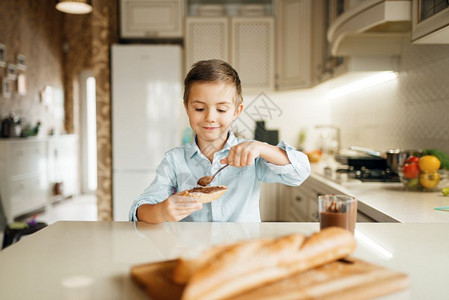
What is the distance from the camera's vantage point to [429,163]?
1631 mm

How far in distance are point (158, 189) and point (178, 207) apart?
1.07 ft

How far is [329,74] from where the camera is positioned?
9.63 feet

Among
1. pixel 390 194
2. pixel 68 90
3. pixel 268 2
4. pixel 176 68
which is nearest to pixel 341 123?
pixel 268 2

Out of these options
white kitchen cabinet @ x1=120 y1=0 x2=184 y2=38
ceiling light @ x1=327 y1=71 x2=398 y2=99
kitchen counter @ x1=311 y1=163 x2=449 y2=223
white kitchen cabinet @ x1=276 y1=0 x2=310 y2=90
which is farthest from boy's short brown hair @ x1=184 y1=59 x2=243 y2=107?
white kitchen cabinet @ x1=120 y1=0 x2=184 y2=38

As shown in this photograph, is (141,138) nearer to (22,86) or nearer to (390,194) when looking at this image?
(390,194)

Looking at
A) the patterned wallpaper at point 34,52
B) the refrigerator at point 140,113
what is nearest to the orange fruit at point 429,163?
the refrigerator at point 140,113

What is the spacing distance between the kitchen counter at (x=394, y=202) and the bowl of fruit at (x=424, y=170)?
4 cm

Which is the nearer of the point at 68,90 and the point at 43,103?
the point at 43,103

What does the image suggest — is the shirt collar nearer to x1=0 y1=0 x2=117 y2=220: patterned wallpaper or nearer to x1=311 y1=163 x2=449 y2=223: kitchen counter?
x1=311 y1=163 x2=449 y2=223: kitchen counter

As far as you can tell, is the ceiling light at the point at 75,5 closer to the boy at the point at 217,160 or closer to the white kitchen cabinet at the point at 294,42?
the white kitchen cabinet at the point at 294,42

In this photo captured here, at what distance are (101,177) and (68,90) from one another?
3.57 metres

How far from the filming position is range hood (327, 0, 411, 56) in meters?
1.78

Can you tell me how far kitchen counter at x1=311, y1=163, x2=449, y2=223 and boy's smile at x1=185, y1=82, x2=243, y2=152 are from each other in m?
0.61

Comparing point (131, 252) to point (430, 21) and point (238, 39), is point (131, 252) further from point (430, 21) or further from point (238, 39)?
point (238, 39)
